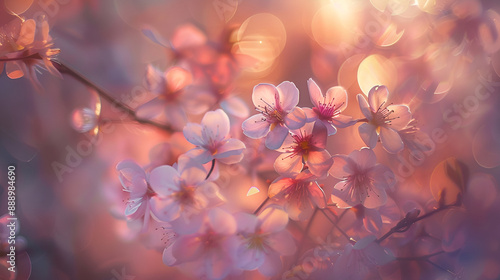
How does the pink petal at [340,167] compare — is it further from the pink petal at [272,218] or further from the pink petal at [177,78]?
the pink petal at [177,78]

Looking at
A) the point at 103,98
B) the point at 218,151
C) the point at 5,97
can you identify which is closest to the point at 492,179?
the point at 218,151

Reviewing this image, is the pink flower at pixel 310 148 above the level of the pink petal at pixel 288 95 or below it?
below

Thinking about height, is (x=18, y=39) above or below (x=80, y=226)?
above

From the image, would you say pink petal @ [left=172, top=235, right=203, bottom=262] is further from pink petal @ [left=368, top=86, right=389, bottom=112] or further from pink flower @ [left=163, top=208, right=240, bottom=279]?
pink petal @ [left=368, top=86, right=389, bottom=112]

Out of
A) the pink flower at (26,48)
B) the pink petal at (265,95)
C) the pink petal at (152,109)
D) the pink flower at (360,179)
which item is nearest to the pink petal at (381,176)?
the pink flower at (360,179)

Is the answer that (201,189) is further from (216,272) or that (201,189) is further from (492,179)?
(492,179)

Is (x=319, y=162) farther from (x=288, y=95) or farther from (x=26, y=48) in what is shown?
(x=26, y=48)

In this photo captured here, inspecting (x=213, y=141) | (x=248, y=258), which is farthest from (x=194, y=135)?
(x=248, y=258)
